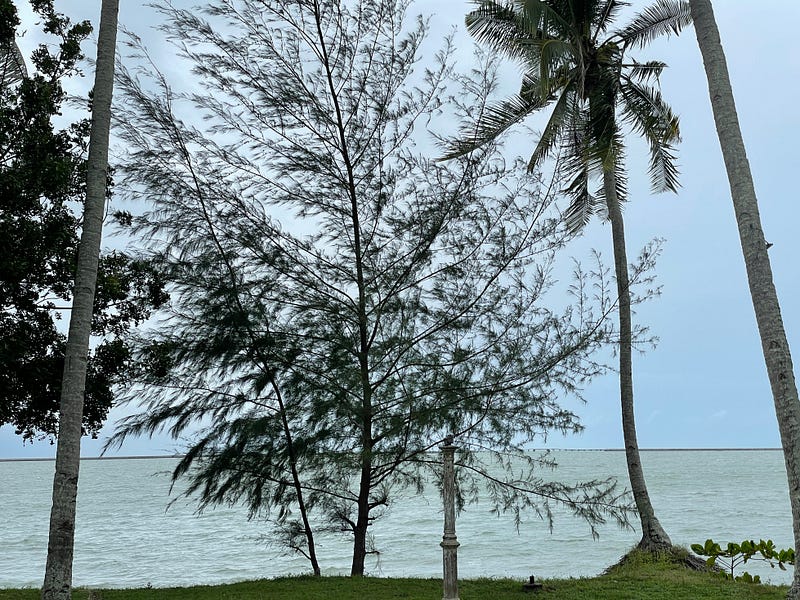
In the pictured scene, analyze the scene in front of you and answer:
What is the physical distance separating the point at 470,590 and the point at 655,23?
31.4 ft

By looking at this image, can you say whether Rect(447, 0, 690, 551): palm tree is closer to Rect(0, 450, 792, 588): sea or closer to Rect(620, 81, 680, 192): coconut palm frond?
Rect(620, 81, 680, 192): coconut palm frond

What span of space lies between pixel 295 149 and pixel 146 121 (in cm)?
201

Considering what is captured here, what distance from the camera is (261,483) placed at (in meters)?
10.1

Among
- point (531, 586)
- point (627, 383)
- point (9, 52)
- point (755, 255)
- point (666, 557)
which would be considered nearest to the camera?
point (755, 255)

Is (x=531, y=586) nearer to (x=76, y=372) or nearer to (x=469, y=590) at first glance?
(x=469, y=590)

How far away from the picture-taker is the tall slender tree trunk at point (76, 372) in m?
6.94

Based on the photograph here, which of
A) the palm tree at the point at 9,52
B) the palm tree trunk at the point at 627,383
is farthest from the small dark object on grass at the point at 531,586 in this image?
the palm tree at the point at 9,52

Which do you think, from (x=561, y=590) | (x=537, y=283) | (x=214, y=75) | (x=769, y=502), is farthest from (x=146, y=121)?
(x=769, y=502)

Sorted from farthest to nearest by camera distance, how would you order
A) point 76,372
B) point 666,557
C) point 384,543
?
point 384,543 < point 666,557 < point 76,372

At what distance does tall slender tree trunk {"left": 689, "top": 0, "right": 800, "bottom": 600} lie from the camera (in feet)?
25.7

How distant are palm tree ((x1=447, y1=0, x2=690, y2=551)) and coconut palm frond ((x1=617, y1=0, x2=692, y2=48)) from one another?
2 cm

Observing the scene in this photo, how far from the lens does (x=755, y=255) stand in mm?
8219

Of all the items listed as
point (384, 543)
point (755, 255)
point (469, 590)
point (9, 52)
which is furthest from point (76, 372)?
point (384, 543)

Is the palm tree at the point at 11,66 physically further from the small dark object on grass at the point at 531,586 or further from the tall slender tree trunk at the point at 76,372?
the small dark object on grass at the point at 531,586
